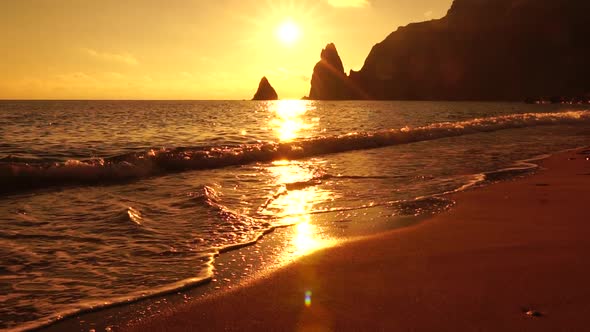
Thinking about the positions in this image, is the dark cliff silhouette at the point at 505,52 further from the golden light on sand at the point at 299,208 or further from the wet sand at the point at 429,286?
the wet sand at the point at 429,286

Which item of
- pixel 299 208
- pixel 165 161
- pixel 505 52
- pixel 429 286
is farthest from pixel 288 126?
pixel 505 52

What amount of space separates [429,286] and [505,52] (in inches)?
7923

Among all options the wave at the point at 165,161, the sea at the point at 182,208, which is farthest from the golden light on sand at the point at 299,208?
the wave at the point at 165,161

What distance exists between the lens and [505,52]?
7052 inches

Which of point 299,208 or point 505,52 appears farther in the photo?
point 505,52

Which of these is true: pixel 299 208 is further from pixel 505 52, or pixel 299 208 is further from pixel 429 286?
pixel 505 52

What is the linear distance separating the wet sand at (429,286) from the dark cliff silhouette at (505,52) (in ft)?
568

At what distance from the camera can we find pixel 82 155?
17047mm

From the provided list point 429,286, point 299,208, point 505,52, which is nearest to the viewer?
point 429,286

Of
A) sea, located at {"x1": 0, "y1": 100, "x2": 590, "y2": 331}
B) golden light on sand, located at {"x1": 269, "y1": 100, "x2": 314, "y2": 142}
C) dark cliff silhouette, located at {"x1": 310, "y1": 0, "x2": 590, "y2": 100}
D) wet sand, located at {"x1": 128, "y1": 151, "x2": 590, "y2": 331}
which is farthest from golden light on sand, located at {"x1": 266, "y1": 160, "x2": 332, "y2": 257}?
dark cliff silhouette, located at {"x1": 310, "y1": 0, "x2": 590, "y2": 100}

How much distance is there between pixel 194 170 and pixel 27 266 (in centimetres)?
858

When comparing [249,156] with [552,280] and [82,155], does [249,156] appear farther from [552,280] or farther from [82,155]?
[552,280]

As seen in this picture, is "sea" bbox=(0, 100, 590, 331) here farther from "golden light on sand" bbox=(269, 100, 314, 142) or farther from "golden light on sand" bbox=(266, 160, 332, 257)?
"golden light on sand" bbox=(269, 100, 314, 142)

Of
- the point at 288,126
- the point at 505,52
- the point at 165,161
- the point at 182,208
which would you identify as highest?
the point at 505,52
